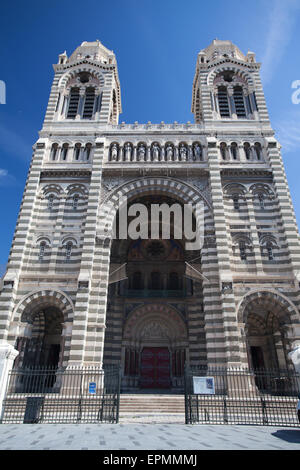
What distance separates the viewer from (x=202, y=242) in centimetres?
1766

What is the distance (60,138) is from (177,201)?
9.71m

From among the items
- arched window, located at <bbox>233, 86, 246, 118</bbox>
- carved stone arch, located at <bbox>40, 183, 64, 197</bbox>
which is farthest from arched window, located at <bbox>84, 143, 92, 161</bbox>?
arched window, located at <bbox>233, 86, 246, 118</bbox>

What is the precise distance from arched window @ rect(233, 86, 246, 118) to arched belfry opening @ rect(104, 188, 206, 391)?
357 inches

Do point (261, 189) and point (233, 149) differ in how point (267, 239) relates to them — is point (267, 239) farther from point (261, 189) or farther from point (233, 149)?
point (233, 149)

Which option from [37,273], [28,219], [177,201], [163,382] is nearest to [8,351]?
[37,273]

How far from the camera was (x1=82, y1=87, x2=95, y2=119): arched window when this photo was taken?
23188 millimetres

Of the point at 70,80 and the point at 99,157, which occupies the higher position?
the point at 70,80

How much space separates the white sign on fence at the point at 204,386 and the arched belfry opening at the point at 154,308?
359 inches

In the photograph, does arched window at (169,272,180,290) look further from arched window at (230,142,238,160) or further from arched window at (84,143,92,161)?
arched window at (84,143,92,161)

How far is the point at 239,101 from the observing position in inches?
924

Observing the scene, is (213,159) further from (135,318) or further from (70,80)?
(70,80)

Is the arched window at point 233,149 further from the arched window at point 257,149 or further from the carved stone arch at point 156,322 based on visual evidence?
the carved stone arch at point 156,322

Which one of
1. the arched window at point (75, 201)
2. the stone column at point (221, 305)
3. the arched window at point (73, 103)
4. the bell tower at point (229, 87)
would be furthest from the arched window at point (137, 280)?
the arched window at point (73, 103)

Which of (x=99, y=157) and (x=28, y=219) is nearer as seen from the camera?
(x=28, y=219)
